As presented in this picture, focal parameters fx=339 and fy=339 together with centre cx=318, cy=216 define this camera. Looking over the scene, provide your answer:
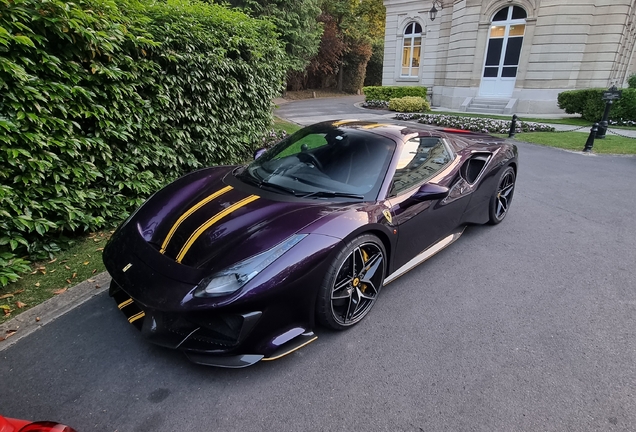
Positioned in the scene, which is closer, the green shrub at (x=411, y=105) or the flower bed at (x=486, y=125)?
the flower bed at (x=486, y=125)

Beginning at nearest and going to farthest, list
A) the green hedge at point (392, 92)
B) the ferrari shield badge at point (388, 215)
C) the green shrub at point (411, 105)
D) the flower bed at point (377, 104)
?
the ferrari shield badge at point (388, 215)
the green shrub at point (411, 105)
the green hedge at point (392, 92)
the flower bed at point (377, 104)

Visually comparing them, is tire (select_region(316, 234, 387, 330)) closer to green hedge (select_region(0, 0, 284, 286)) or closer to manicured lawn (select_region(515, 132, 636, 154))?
green hedge (select_region(0, 0, 284, 286))

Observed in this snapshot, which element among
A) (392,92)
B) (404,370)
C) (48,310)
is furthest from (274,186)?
(392,92)

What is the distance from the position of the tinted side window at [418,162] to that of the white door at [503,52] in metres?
15.8

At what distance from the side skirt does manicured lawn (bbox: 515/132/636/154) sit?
7.36 meters

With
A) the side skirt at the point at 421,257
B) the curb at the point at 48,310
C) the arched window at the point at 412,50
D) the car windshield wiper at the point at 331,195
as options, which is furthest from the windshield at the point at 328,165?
the arched window at the point at 412,50

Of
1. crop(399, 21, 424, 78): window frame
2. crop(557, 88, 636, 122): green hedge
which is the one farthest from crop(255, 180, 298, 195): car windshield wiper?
crop(399, 21, 424, 78): window frame

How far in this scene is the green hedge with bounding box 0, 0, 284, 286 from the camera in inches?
106

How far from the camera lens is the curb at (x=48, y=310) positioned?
2334 millimetres

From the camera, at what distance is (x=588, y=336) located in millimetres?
2293

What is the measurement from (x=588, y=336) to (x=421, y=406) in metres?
1.37

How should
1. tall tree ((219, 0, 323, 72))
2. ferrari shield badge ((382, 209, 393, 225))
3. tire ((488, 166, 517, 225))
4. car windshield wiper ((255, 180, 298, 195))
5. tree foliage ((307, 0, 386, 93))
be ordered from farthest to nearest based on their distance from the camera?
tree foliage ((307, 0, 386, 93)) → tall tree ((219, 0, 323, 72)) → tire ((488, 166, 517, 225)) → car windshield wiper ((255, 180, 298, 195)) → ferrari shield badge ((382, 209, 393, 225))

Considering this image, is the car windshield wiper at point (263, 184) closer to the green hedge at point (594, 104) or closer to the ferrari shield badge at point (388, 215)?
the ferrari shield badge at point (388, 215)

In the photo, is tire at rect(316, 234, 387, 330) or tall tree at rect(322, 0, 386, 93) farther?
tall tree at rect(322, 0, 386, 93)
